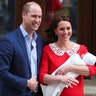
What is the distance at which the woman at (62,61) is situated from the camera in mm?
3717

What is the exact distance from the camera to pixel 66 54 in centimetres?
378

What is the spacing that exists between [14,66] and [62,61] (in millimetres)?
433

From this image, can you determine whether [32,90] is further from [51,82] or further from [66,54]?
[66,54]

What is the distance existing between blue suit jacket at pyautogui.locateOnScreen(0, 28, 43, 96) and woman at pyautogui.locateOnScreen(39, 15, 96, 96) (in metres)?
0.19

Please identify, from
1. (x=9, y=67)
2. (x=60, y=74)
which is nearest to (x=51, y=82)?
(x=60, y=74)

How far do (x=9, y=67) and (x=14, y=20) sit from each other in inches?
122

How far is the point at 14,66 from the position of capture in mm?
3645

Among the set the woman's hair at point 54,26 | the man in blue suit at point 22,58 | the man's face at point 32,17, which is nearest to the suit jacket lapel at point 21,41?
the man in blue suit at point 22,58

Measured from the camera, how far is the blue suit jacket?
11.7 feet

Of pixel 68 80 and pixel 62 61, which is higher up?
pixel 62 61

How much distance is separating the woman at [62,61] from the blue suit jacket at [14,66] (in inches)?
7.4

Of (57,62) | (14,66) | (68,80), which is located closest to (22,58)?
(14,66)

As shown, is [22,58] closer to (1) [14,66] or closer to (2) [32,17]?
(1) [14,66]

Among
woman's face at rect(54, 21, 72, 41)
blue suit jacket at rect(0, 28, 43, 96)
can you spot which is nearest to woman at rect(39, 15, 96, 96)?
woman's face at rect(54, 21, 72, 41)
